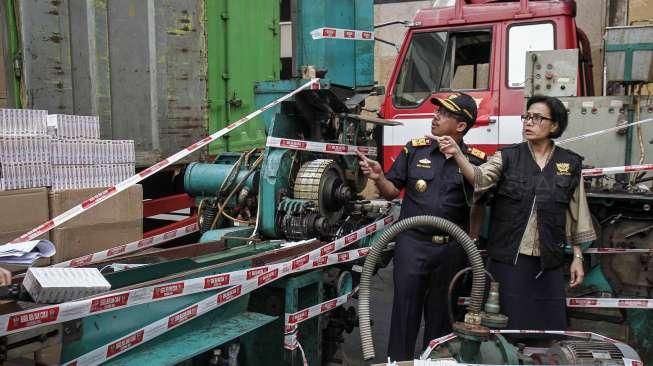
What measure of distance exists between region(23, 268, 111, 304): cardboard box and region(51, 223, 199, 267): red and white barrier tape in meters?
0.92

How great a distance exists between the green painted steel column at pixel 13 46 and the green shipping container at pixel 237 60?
2.04 metres

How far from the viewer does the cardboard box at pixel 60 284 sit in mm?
1898

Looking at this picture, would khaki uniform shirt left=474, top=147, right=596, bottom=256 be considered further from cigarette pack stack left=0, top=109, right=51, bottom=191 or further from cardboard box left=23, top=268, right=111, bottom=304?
cigarette pack stack left=0, top=109, right=51, bottom=191

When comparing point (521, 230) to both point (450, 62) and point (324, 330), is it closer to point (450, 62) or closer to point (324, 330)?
point (324, 330)

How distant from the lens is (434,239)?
3.18 m

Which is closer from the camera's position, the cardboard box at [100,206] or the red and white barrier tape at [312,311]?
the red and white barrier tape at [312,311]

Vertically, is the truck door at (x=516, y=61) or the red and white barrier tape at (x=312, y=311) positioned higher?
the truck door at (x=516, y=61)

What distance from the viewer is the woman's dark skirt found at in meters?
2.99

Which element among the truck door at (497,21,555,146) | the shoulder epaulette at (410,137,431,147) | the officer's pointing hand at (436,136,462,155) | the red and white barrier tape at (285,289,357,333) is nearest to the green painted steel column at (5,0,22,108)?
the red and white barrier tape at (285,289,357,333)

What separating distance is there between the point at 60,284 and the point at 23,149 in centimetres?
228

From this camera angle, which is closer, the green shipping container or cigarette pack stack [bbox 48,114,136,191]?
cigarette pack stack [bbox 48,114,136,191]

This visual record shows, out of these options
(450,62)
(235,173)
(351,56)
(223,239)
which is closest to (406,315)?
(223,239)

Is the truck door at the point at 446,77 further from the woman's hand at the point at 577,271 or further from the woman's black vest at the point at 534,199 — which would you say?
the woman's hand at the point at 577,271

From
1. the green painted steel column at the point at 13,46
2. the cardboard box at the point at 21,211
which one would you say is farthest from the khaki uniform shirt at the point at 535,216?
the green painted steel column at the point at 13,46
